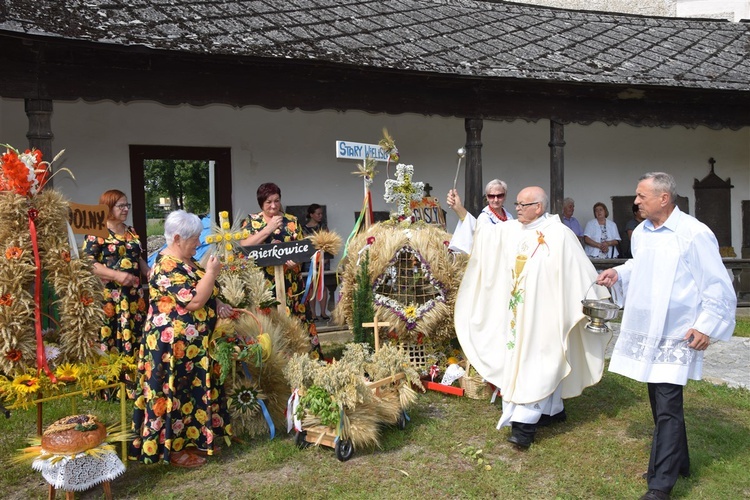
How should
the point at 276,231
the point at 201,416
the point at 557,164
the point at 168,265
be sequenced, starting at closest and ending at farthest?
the point at 168,265 < the point at 201,416 < the point at 276,231 < the point at 557,164

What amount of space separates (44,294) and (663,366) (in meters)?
3.60

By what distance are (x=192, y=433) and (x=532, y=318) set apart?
7.99 feet

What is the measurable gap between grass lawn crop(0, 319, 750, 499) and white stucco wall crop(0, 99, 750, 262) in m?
3.94

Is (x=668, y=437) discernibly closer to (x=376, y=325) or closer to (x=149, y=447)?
(x=376, y=325)

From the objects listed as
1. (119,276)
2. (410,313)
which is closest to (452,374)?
(410,313)

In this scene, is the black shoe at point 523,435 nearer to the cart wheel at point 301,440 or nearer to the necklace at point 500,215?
the cart wheel at point 301,440

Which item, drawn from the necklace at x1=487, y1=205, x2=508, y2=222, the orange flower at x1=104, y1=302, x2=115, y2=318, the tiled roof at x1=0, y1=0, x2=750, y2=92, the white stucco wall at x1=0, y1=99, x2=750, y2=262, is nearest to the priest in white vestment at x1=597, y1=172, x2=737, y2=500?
the necklace at x1=487, y1=205, x2=508, y2=222

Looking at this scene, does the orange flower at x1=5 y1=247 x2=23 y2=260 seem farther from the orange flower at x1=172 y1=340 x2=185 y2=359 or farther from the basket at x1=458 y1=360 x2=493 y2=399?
the basket at x1=458 y1=360 x2=493 y2=399

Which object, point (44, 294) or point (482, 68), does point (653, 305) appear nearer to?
point (44, 294)

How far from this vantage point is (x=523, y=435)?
15.0 ft

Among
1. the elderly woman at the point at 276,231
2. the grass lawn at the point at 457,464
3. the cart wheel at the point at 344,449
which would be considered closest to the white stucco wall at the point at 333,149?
the elderly woman at the point at 276,231

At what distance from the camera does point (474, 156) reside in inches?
340

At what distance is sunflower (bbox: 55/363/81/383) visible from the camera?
3688 mm

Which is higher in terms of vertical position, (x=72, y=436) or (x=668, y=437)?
(x=72, y=436)
